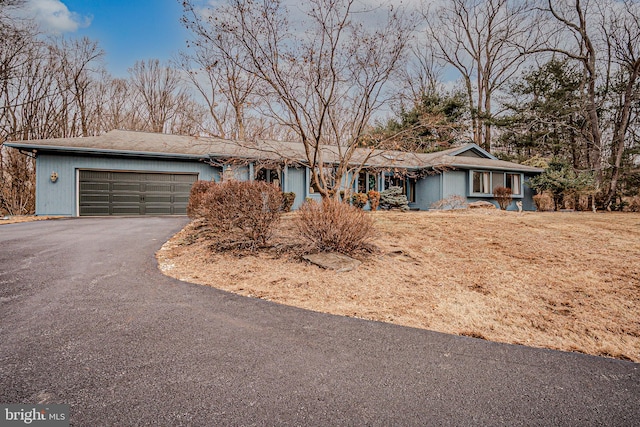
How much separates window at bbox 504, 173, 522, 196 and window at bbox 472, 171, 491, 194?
54.8 inches

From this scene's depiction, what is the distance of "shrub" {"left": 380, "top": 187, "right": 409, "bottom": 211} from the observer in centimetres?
1531

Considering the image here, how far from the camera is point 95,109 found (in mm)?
20391

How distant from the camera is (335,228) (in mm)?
5281

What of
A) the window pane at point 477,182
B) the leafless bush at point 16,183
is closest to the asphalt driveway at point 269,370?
the leafless bush at point 16,183

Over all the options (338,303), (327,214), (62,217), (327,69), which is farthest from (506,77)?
(62,217)

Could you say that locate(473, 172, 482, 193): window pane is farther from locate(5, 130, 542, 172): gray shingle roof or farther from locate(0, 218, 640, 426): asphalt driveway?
locate(0, 218, 640, 426): asphalt driveway

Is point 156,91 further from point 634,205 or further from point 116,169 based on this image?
point 634,205

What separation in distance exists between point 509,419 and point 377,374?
2.51 feet

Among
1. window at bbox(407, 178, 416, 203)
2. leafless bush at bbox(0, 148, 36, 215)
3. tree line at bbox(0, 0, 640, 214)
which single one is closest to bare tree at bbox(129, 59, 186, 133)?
tree line at bbox(0, 0, 640, 214)

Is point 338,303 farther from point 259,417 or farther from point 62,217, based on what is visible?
point 62,217

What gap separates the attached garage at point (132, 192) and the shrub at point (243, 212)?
8.75m

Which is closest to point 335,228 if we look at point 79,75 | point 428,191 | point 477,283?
point 477,283

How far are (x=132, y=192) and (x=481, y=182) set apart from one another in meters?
17.3

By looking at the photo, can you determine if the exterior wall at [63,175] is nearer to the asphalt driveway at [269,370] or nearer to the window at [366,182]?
the window at [366,182]
